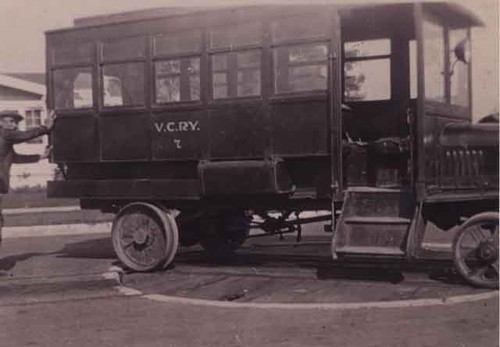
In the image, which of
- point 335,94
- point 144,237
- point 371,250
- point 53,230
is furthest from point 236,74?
point 53,230

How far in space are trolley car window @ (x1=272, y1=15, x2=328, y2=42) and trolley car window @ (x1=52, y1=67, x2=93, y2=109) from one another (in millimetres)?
2613

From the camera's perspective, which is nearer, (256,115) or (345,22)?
(256,115)

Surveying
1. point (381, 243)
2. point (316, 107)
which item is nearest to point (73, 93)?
point (316, 107)

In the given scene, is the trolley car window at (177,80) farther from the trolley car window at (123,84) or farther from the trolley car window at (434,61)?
the trolley car window at (434,61)

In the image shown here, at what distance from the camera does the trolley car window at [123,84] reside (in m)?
9.09

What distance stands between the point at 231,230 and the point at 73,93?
271 centimetres

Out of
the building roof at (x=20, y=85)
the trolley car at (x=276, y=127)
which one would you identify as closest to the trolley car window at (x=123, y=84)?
the trolley car at (x=276, y=127)

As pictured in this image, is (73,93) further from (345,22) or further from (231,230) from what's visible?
(345,22)

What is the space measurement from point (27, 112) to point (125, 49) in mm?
18341

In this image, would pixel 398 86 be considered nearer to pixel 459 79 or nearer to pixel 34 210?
pixel 459 79

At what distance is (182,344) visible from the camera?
219 inches

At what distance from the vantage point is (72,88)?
9.58 m

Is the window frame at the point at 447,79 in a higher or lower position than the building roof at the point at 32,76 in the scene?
lower

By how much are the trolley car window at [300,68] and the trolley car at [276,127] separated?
0.04ft
